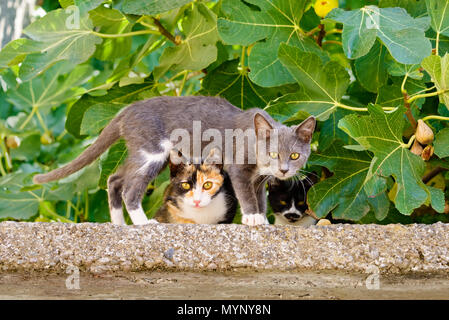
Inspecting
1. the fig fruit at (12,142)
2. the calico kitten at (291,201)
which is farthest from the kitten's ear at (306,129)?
the fig fruit at (12,142)

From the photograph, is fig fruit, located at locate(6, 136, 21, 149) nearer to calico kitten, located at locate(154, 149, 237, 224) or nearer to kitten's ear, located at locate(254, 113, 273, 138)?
calico kitten, located at locate(154, 149, 237, 224)

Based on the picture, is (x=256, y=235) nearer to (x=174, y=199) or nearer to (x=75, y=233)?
(x=75, y=233)

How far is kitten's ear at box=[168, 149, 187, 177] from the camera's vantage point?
1820 mm

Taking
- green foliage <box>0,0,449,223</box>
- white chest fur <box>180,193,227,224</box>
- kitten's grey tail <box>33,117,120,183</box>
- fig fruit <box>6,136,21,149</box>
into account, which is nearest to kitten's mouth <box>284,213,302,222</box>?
green foliage <box>0,0,449,223</box>

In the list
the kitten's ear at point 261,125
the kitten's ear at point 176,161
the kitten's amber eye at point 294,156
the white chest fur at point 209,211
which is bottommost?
the white chest fur at point 209,211

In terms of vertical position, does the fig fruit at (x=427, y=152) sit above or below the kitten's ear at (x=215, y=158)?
above

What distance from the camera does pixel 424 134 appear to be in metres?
1.46

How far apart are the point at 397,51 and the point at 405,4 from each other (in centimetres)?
42

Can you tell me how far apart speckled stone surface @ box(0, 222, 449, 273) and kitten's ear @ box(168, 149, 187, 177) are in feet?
1.92

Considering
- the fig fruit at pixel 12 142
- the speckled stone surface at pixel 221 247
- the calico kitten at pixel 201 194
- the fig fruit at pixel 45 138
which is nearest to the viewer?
the speckled stone surface at pixel 221 247

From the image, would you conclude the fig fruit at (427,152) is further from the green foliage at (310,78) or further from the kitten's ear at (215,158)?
the kitten's ear at (215,158)

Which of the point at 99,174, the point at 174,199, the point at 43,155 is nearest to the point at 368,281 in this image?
the point at 174,199

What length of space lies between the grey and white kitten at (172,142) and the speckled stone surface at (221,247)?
433mm

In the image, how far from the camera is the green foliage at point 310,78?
1438mm
